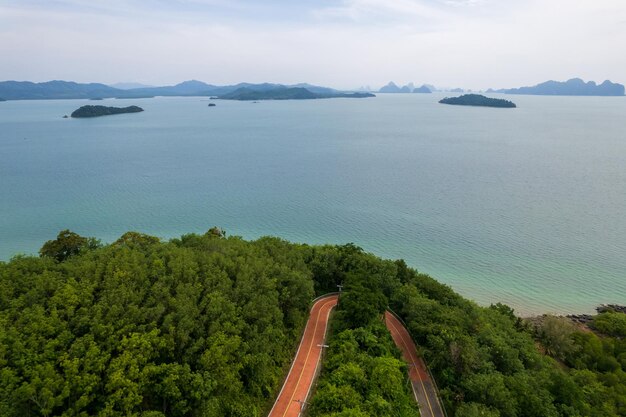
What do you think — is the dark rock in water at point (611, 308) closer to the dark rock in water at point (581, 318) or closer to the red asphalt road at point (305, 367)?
the dark rock in water at point (581, 318)

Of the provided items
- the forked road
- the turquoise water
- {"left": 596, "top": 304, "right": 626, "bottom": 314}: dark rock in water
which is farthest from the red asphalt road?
{"left": 596, "top": 304, "right": 626, "bottom": 314}: dark rock in water

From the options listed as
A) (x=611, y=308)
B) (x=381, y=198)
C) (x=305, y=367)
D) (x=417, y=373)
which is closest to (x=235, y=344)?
(x=305, y=367)

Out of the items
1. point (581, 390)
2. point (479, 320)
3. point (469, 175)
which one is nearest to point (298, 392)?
point (479, 320)

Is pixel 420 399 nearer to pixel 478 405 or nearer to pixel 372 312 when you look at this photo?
pixel 478 405

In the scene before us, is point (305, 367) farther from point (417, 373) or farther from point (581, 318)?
point (581, 318)

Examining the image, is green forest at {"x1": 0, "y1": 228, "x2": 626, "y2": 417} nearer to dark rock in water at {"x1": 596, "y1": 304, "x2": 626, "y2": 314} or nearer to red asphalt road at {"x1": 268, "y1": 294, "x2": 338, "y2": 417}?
red asphalt road at {"x1": 268, "y1": 294, "x2": 338, "y2": 417}

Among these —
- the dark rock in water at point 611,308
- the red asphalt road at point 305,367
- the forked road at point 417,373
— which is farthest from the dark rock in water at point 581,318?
the red asphalt road at point 305,367
